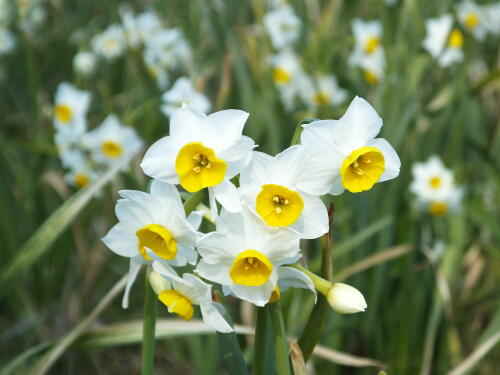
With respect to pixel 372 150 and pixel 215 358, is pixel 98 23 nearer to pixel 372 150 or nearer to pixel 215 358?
pixel 215 358

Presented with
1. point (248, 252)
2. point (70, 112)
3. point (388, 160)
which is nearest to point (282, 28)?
point (70, 112)

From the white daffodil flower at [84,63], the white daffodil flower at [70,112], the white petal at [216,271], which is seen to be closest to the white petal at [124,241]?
the white petal at [216,271]

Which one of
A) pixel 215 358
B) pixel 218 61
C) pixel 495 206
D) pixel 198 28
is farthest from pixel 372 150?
pixel 198 28

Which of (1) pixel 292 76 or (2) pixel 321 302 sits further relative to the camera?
(1) pixel 292 76

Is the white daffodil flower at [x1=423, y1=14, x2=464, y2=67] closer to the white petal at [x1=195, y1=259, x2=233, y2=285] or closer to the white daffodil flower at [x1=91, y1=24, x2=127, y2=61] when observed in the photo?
the white daffodil flower at [x1=91, y1=24, x2=127, y2=61]

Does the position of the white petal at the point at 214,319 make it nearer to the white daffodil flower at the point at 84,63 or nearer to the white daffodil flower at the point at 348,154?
the white daffodil flower at the point at 348,154

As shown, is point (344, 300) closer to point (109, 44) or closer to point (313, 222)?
point (313, 222)
